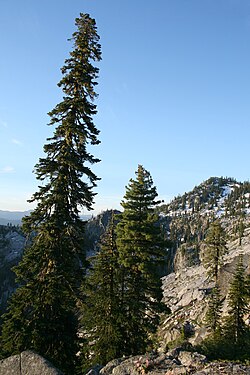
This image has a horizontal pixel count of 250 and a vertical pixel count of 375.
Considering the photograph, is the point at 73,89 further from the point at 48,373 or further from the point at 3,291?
the point at 3,291

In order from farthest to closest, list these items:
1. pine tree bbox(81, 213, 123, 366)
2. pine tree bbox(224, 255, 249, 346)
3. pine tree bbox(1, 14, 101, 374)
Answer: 1. pine tree bbox(224, 255, 249, 346)
2. pine tree bbox(81, 213, 123, 366)
3. pine tree bbox(1, 14, 101, 374)

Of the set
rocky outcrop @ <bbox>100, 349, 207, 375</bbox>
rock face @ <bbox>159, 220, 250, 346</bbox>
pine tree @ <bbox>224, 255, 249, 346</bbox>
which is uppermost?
rocky outcrop @ <bbox>100, 349, 207, 375</bbox>

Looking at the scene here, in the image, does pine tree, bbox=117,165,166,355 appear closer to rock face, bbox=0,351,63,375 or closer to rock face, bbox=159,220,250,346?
rock face, bbox=0,351,63,375

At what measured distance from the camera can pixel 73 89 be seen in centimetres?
1673

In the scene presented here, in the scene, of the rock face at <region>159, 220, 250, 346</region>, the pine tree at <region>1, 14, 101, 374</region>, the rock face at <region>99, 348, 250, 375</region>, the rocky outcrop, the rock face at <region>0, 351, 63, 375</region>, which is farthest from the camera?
the rock face at <region>159, 220, 250, 346</region>

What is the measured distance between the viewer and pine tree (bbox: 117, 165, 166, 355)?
65.1 ft

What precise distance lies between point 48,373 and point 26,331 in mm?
4347

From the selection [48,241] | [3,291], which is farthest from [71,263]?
[3,291]

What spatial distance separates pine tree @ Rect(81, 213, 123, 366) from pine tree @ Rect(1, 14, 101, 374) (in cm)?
426

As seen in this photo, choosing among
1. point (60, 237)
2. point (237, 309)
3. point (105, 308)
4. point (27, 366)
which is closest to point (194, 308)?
point (237, 309)

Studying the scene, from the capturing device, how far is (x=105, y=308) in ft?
67.4

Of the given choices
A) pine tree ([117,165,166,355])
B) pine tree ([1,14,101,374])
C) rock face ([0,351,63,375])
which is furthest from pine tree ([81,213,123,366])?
rock face ([0,351,63,375])

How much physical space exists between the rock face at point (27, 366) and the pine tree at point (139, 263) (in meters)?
10.6

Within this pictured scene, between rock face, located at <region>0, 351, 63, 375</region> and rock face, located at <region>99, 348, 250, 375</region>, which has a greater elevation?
rock face, located at <region>99, 348, 250, 375</region>
